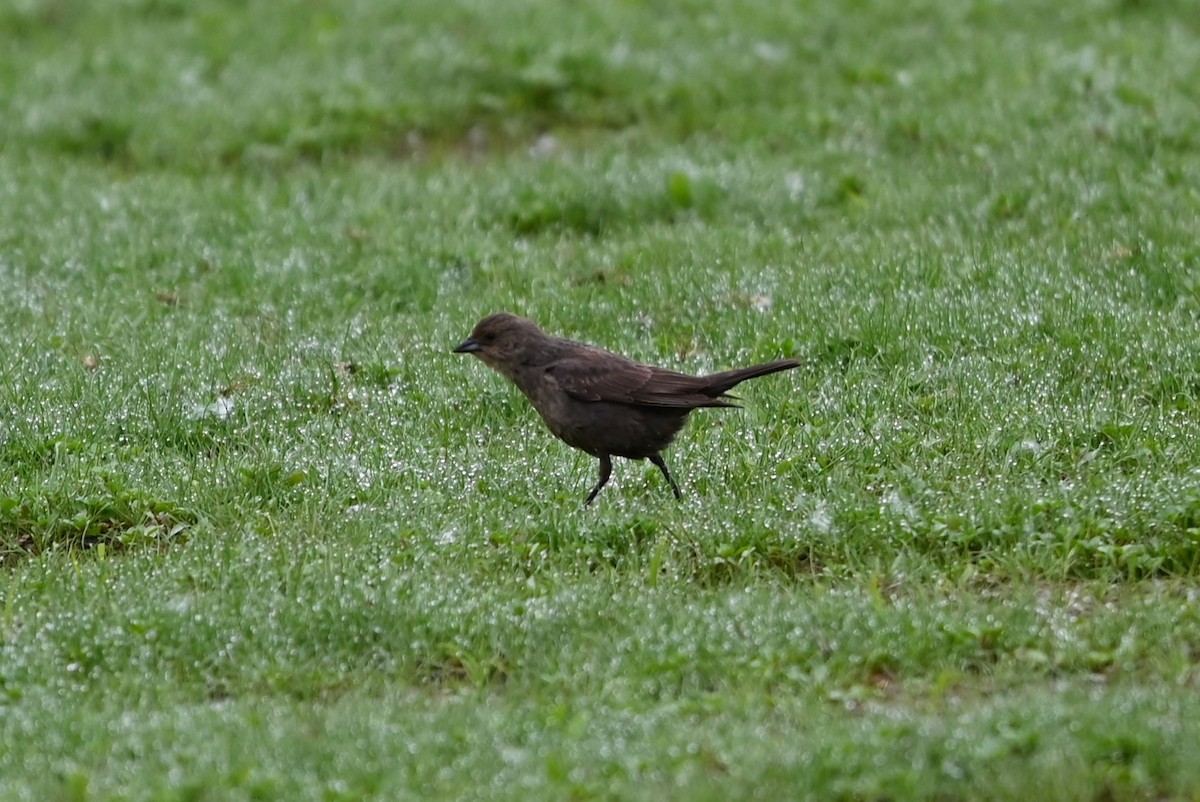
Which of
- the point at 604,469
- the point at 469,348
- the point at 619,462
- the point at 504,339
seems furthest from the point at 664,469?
the point at 469,348

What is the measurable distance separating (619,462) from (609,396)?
0.74 metres

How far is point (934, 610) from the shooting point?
6000 millimetres

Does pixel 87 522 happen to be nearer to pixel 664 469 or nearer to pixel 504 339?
pixel 504 339

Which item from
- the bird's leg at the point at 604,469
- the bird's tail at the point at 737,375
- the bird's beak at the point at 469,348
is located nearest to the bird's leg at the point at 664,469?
the bird's leg at the point at 604,469

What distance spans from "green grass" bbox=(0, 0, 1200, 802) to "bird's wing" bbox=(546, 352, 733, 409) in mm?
438

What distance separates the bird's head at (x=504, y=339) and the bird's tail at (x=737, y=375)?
896mm

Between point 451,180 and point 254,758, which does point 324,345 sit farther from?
point 254,758

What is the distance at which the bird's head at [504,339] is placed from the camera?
7.57m

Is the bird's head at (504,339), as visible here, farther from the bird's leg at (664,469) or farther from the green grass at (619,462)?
the bird's leg at (664,469)

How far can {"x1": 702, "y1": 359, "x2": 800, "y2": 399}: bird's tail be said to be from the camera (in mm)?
6938

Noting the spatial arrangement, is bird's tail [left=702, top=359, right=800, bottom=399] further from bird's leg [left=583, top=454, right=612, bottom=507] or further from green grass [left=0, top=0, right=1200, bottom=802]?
bird's leg [left=583, top=454, right=612, bottom=507]

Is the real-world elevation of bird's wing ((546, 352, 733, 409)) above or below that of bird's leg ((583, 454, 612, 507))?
above

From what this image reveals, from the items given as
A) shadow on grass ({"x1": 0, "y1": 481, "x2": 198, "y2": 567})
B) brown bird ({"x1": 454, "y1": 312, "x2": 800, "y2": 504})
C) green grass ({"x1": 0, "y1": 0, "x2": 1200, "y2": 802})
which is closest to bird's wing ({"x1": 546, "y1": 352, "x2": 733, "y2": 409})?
brown bird ({"x1": 454, "y1": 312, "x2": 800, "y2": 504})

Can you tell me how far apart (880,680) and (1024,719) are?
2.54 feet
